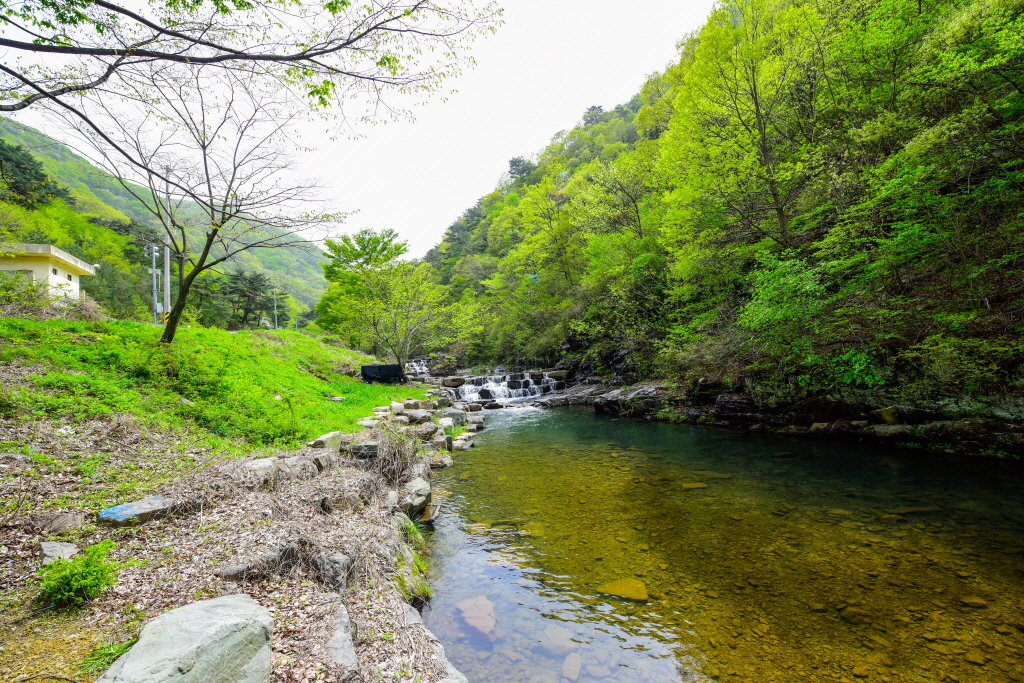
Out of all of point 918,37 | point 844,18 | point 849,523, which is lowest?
point 849,523

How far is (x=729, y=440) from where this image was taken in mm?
9258

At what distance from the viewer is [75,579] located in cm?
223

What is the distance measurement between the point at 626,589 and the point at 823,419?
8039 millimetres

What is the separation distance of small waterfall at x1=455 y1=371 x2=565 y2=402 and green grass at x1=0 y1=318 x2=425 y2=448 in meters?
9.21

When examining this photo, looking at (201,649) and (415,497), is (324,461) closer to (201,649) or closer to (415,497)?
(415,497)

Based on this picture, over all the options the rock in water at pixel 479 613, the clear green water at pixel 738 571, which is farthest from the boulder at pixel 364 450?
the rock in water at pixel 479 613

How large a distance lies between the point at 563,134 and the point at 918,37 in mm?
37344

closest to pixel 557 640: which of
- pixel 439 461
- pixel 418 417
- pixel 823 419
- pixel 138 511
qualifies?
pixel 138 511

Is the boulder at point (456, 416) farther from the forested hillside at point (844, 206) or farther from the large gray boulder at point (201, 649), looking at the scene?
the large gray boulder at point (201, 649)

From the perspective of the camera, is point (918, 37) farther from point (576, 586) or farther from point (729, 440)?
point (576, 586)

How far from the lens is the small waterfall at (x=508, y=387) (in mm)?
18594

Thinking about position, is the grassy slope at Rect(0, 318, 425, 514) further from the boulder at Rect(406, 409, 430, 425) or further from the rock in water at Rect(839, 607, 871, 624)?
the rock in water at Rect(839, 607, 871, 624)

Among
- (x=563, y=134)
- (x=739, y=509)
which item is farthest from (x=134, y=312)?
(x=563, y=134)

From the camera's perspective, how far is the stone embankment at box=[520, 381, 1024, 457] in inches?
268
